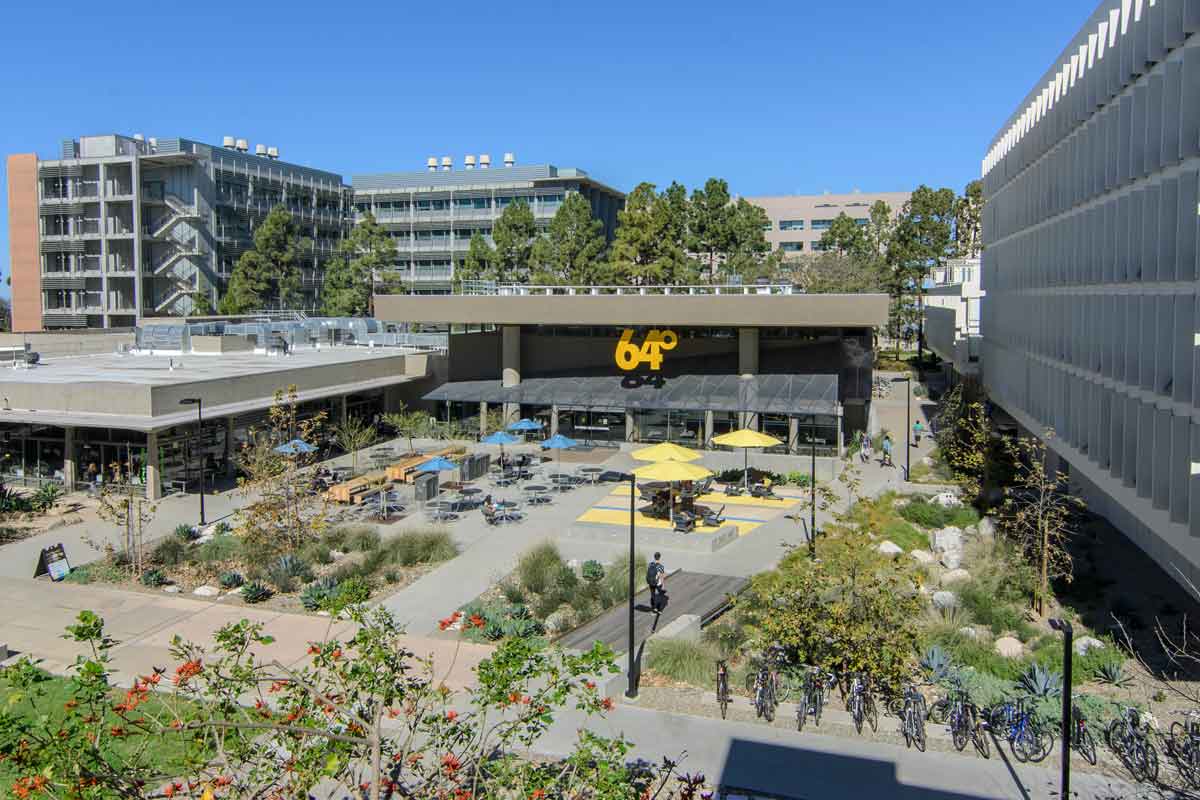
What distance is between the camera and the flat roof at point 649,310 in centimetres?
3788

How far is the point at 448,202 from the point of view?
3546 inches

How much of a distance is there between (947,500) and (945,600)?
→ 10.6m

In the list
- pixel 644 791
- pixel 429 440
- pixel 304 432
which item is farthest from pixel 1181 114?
pixel 429 440

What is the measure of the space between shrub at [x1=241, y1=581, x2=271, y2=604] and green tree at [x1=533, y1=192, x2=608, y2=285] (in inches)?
1751

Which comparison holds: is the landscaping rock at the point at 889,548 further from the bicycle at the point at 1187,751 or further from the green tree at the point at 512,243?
the green tree at the point at 512,243

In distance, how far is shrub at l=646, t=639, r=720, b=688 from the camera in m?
17.4

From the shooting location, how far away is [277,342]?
4941cm

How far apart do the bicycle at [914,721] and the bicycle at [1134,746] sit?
8.23 ft

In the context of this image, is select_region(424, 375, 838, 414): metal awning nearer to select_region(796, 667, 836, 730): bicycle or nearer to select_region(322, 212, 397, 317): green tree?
select_region(796, 667, 836, 730): bicycle

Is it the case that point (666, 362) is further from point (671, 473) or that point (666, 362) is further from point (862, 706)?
point (862, 706)

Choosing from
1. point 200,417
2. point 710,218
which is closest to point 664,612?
point 200,417

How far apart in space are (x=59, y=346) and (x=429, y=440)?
22.8 metres

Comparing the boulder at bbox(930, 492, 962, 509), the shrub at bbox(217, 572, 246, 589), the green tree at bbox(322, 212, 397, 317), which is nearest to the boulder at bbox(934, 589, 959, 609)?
the boulder at bbox(930, 492, 962, 509)

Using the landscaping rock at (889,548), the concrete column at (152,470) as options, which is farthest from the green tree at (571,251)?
the landscaping rock at (889,548)
